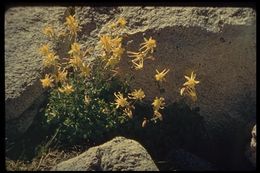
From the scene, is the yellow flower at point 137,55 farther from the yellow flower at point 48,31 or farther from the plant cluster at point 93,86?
the yellow flower at point 48,31

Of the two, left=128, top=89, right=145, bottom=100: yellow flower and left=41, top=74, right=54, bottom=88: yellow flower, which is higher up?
left=41, top=74, right=54, bottom=88: yellow flower

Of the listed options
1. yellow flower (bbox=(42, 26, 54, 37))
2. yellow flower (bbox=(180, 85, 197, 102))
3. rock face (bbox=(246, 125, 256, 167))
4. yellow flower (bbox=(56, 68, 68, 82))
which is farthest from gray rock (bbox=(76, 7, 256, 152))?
yellow flower (bbox=(56, 68, 68, 82))

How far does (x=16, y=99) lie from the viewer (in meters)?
5.13

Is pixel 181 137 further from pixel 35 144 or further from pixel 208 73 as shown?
pixel 35 144

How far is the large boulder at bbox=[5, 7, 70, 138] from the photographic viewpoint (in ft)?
16.9

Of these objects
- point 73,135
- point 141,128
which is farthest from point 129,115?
point 73,135

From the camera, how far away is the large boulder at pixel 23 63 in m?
5.16

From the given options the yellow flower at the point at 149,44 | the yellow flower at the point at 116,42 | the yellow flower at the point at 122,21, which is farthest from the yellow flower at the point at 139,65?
the yellow flower at the point at 122,21

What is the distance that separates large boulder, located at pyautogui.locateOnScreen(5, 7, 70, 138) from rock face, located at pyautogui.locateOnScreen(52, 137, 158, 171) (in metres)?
0.88

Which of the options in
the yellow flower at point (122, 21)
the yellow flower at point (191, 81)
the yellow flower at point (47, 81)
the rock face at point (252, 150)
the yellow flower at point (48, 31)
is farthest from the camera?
the yellow flower at point (48, 31)

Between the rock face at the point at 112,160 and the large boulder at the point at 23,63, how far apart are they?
Answer: 882 mm

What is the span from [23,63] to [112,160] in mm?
1488

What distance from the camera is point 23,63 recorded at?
17.3ft

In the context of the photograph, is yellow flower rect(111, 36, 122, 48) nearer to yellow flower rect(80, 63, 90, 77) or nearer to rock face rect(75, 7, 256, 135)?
rock face rect(75, 7, 256, 135)
